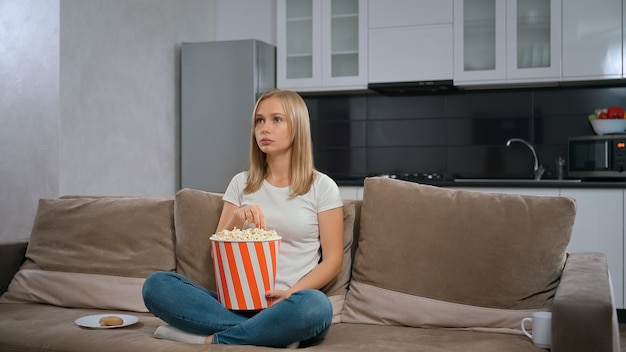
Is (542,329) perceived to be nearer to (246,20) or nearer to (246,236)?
(246,236)

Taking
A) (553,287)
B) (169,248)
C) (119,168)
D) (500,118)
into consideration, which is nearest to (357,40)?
(500,118)

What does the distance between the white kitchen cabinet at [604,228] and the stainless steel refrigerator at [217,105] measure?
211 centimetres

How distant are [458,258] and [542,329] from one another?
1.20 feet

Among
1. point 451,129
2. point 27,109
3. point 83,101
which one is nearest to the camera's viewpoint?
point 27,109

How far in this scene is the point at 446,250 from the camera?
2303mm

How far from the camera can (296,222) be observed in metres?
2.39

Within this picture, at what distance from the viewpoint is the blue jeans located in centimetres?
204

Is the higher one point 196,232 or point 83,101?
point 83,101

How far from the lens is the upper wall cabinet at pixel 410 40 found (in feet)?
15.5

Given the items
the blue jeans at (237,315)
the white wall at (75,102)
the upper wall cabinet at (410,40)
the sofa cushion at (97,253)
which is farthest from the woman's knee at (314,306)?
the upper wall cabinet at (410,40)

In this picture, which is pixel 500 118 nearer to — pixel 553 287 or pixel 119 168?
pixel 119 168

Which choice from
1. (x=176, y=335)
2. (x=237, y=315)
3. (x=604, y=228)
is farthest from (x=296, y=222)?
(x=604, y=228)

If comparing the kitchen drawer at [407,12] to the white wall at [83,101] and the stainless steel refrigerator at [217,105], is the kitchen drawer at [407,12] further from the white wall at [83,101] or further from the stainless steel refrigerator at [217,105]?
the white wall at [83,101]

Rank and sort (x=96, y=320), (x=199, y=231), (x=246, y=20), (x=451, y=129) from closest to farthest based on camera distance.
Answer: (x=96, y=320) → (x=199, y=231) → (x=451, y=129) → (x=246, y=20)
